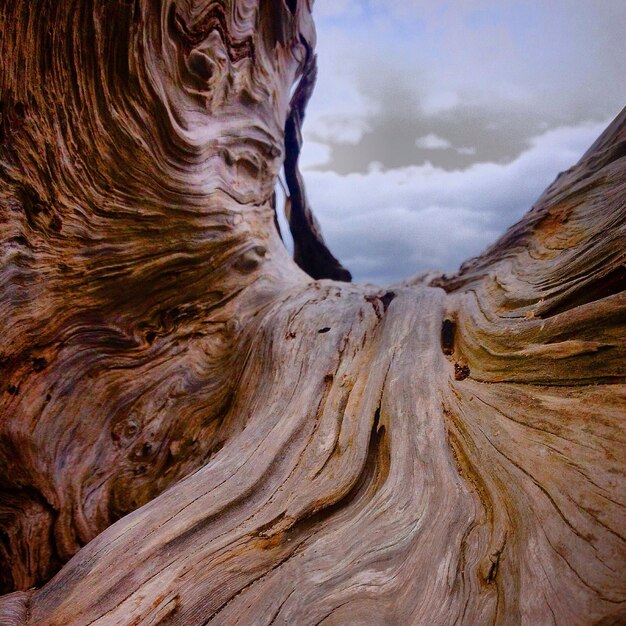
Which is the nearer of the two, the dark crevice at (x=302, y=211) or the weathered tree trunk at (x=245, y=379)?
the weathered tree trunk at (x=245, y=379)

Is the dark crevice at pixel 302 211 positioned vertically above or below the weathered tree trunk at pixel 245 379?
above

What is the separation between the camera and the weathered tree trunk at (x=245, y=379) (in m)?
1.54

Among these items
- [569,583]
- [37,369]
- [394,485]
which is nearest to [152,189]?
[37,369]

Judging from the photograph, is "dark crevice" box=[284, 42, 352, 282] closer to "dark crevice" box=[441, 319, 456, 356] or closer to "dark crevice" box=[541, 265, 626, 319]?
"dark crevice" box=[441, 319, 456, 356]

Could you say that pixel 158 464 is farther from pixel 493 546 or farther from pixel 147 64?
pixel 147 64

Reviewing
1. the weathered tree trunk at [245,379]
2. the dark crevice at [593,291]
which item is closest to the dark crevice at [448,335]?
the weathered tree trunk at [245,379]

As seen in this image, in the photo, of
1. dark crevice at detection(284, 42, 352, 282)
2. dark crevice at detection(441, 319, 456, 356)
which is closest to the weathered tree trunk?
dark crevice at detection(441, 319, 456, 356)

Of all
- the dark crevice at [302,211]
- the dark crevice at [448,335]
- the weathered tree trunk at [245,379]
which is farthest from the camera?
the dark crevice at [302,211]

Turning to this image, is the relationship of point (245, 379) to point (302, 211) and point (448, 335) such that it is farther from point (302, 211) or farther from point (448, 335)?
point (302, 211)

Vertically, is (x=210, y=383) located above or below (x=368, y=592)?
above

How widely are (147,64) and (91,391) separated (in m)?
2.40

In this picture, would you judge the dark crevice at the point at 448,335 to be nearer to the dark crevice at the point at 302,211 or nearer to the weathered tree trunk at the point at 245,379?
the weathered tree trunk at the point at 245,379

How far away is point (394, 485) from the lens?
1.92 meters

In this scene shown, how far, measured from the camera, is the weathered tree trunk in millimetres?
1538
